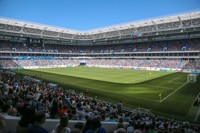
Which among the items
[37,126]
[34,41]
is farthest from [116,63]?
[37,126]

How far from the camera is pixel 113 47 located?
3615 inches

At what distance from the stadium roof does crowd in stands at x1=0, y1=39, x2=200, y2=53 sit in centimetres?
863

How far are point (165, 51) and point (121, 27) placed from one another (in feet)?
72.1

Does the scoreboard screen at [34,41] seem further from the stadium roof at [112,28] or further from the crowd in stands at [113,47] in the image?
the stadium roof at [112,28]

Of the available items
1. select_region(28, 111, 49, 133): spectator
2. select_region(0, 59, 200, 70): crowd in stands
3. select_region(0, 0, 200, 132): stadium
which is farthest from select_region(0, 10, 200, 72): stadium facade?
select_region(28, 111, 49, 133): spectator

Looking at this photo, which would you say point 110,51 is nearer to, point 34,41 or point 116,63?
point 116,63

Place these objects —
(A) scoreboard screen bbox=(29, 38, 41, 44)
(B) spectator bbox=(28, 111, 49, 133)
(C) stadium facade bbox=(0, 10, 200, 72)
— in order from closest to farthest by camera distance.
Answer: (B) spectator bbox=(28, 111, 49, 133)
(A) scoreboard screen bbox=(29, 38, 41, 44)
(C) stadium facade bbox=(0, 10, 200, 72)

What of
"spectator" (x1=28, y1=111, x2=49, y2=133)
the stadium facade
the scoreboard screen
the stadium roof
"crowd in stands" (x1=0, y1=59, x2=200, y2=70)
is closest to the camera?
"spectator" (x1=28, y1=111, x2=49, y2=133)

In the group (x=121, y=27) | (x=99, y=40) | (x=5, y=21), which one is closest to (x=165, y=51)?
(x=121, y=27)

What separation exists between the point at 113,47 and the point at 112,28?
16.1m

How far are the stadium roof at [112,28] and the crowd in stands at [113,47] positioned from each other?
8.63m

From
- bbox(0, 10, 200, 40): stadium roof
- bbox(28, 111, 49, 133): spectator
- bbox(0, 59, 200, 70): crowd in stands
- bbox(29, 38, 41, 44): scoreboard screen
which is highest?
bbox(0, 10, 200, 40): stadium roof

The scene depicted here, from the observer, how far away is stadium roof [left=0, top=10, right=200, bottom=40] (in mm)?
56344

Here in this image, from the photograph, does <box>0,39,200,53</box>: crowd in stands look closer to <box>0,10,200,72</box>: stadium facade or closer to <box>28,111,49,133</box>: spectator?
<box>0,10,200,72</box>: stadium facade
